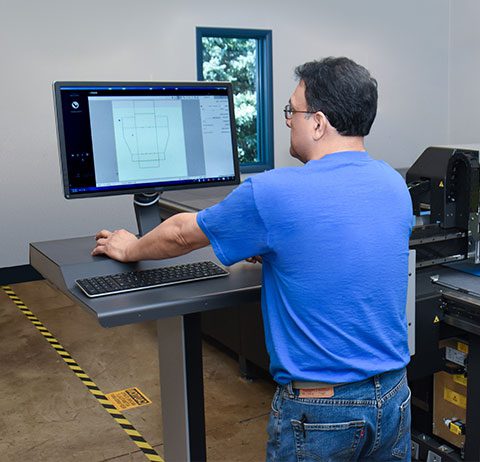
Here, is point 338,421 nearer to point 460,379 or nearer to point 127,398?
point 460,379

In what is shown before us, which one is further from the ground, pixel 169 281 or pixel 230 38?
pixel 230 38

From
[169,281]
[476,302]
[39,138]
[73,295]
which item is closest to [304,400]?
[169,281]

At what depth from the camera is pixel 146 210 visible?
73.7 inches

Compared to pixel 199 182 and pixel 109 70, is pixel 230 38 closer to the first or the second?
pixel 109 70

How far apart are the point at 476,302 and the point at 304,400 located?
2.39 feet

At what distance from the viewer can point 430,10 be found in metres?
6.25

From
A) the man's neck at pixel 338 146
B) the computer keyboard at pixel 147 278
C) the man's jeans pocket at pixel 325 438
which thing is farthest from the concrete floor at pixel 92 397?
the man's neck at pixel 338 146

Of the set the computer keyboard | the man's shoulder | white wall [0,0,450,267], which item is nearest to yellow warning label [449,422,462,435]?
the computer keyboard

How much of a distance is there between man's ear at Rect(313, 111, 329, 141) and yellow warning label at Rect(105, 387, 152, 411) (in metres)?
1.89

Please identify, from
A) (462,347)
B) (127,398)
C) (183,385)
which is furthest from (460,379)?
(127,398)

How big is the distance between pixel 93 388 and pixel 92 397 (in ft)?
0.33

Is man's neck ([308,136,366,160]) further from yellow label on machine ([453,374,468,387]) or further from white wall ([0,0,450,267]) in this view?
white wall ([0,0,450,267])

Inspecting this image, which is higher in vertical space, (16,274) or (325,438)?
(325,438)

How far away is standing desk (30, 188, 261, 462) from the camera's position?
142 cm
